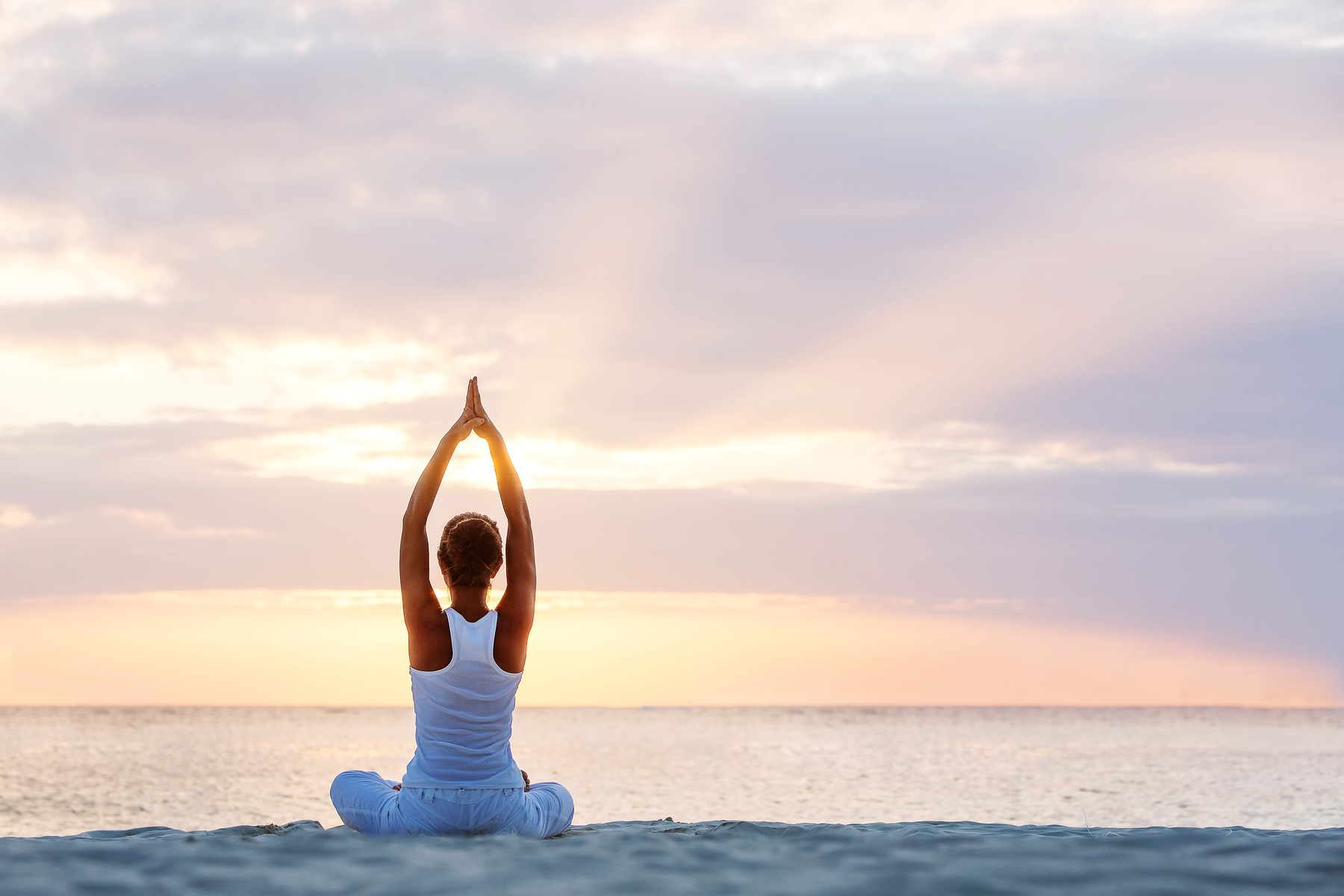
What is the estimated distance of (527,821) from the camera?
20.3 ft

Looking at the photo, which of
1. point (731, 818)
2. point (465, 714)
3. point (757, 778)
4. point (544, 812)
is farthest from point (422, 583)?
point (757, 778)

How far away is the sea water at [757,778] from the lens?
2159cm

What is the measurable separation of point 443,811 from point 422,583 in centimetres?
123

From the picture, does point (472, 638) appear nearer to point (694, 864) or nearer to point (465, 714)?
point (465, 714)

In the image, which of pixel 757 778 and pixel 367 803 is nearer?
pixel 367 803

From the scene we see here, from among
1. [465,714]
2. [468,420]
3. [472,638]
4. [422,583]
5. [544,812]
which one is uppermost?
[468,420]

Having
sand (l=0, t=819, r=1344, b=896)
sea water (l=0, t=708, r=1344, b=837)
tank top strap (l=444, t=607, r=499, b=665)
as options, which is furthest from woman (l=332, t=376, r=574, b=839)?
sea water (l=0, t=708, r=1344, b=837)

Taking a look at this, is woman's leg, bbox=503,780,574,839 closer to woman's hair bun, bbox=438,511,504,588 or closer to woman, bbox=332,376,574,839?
woman, bbox=332,376,574,839

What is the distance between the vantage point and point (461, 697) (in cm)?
604

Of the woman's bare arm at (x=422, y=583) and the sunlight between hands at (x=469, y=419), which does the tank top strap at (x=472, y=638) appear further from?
the sunlight between hands at (x=469, y=419)

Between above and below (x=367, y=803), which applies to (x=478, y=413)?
above

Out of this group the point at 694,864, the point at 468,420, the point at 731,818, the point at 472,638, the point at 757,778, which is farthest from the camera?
the point at 757,778

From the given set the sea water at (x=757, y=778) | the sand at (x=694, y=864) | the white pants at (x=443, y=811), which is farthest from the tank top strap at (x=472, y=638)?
the sea water at (x=757, y=778)

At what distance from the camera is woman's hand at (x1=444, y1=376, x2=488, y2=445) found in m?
6.76
